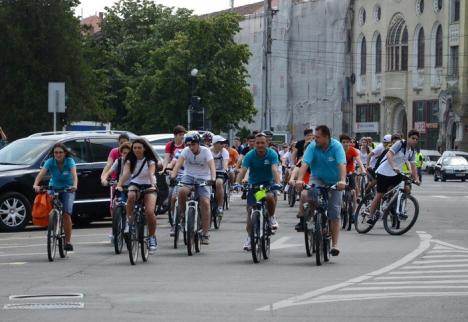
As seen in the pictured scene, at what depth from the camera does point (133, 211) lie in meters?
17.4

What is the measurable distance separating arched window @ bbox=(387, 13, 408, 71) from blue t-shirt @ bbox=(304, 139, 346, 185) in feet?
242

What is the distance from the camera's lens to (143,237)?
17188 millimetres

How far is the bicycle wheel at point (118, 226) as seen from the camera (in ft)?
58.4

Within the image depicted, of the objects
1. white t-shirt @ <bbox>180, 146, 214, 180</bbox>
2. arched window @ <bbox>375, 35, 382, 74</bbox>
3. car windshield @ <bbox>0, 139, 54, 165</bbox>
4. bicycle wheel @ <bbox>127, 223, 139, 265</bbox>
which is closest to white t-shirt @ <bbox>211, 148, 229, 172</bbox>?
car windshield @ <bbox>0, 139, 54, 165</bbox>

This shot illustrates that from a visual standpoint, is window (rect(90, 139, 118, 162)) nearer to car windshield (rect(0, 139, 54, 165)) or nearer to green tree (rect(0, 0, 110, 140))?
car windshield (rect(0, 139, 54, 165))

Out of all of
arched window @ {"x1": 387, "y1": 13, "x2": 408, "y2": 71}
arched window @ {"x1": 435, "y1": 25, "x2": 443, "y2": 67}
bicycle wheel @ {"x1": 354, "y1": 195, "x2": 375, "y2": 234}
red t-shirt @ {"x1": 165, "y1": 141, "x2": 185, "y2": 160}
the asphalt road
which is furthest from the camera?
arched window @ {"x1": 387, "y1": 13, "x2": 408, "y2": 71}

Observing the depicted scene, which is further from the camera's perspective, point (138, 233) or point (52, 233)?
point (52, 233)

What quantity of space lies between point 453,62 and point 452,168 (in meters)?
18.6

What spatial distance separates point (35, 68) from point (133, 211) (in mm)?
51652

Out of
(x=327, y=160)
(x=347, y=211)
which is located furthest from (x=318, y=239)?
(x=347, y=211)

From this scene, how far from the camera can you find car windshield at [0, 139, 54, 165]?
966 inches

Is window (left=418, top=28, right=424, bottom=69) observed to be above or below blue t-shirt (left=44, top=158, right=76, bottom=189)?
above

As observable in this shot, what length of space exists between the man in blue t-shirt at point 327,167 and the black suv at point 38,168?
810 cm

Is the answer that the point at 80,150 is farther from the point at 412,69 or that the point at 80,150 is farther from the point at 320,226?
the point at 412,69
